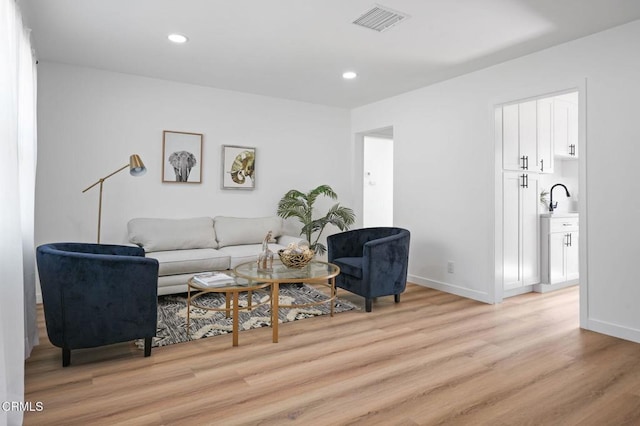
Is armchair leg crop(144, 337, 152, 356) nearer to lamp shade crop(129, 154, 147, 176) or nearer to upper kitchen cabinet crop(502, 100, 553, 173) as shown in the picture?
lamp shade crop(129, 154, 147, 176)

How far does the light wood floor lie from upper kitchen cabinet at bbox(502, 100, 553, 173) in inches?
75.3

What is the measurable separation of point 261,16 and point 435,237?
319 cm

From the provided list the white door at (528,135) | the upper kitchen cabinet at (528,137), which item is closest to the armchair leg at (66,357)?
the upper kitchen cabinet at (528,137)

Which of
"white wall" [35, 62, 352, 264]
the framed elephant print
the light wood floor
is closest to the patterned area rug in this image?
the light wood floor

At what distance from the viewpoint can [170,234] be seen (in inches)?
171

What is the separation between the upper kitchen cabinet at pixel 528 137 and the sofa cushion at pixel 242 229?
115 inches

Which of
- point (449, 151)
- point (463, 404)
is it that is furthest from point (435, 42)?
point (463, 404)

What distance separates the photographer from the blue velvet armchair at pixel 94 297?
2402mm

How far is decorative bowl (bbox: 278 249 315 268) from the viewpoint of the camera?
11.1ft

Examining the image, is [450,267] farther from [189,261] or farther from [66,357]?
[66,357]

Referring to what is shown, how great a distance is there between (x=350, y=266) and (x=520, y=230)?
2.11m

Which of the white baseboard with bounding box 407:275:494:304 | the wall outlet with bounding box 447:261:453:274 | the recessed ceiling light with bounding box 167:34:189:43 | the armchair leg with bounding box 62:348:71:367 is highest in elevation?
the recessed ceiling light with bounding box 167:34:189:43

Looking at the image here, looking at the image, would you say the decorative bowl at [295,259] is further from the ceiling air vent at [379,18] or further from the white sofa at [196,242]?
the ceiling air vent at [379,18]

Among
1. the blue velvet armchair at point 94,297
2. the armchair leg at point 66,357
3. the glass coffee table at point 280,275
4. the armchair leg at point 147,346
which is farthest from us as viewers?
the glass coffee table at point 280,275
